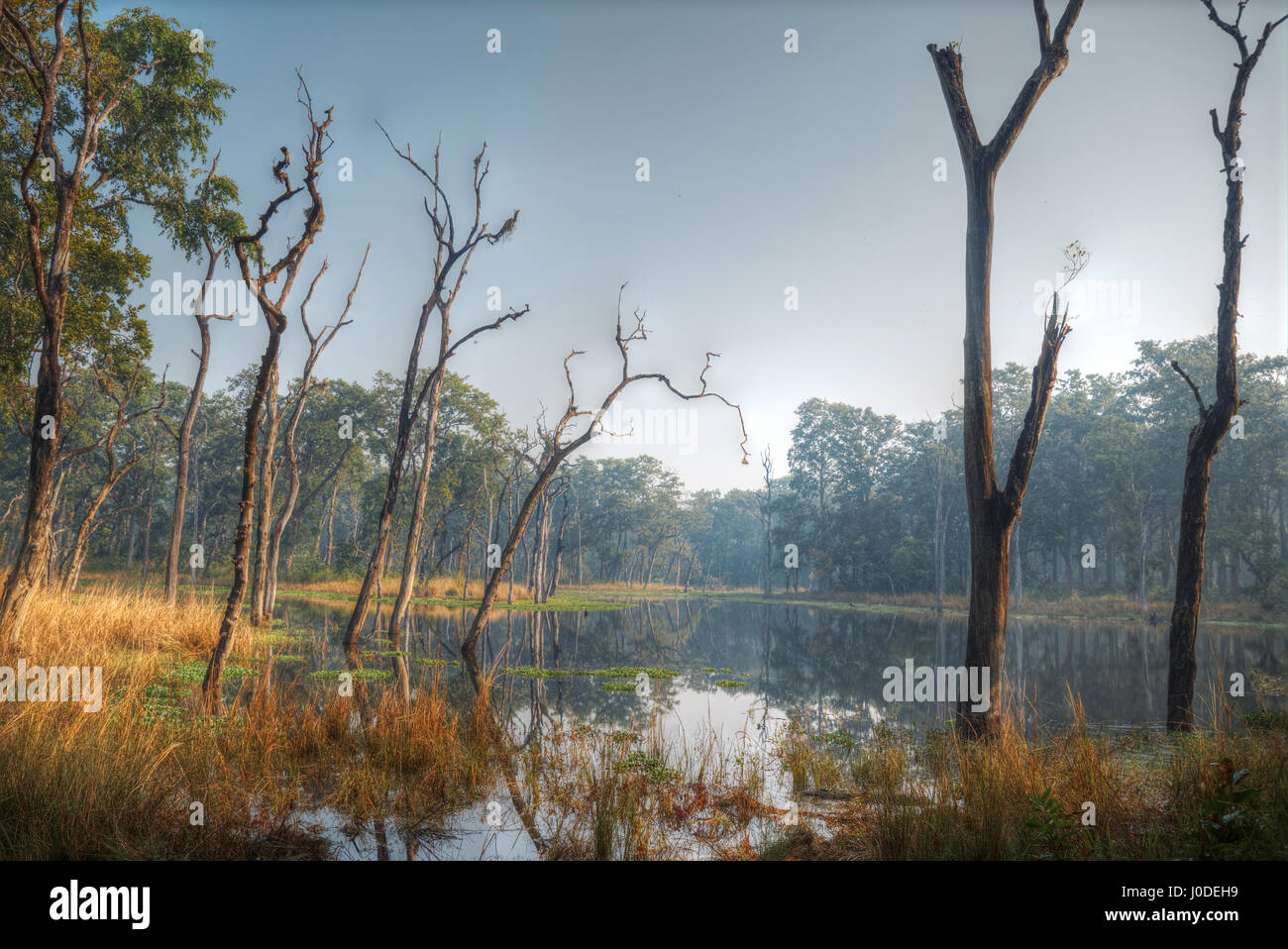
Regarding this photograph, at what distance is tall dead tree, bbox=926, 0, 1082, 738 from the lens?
5.93 metres

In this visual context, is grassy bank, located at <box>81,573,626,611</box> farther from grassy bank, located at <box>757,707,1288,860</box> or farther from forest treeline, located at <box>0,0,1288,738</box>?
grassy bank, located at <box>757,707,1288,860</box>

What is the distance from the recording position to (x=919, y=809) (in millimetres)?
4004

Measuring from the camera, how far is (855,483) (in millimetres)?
47844

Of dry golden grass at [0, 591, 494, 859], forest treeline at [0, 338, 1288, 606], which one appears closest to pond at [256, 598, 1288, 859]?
dry golden grass at [0, 591, 494, 859]

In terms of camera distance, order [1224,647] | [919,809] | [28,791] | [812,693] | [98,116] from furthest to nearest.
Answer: [1224,647] → [812,693] → [98,116] → [919,809] → [28,791]

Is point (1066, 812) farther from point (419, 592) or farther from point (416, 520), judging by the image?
point (419, 592)

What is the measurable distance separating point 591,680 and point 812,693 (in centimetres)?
377

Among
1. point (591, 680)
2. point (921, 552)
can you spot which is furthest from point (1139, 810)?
point (921, 552)

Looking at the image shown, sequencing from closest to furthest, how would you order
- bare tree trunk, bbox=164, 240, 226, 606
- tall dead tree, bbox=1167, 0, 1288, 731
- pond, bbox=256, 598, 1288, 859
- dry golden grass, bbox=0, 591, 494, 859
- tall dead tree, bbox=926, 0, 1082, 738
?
dry golden grass, bbox=0, 591, 494, 859, pond, bbox=256, 598, 1288, 859, tall dead tree, bbox=926, 0, 1082, 738, tall dead tree, bbox=1167, 0, 1288, 731, bare tree trunk, bbox=164, 240, 226, 606

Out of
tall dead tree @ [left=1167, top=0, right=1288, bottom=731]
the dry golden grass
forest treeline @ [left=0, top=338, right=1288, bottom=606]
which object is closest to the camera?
the dry golden grass

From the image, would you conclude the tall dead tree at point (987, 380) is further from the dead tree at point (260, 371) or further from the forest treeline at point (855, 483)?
the forest treeline at point (855, 483)

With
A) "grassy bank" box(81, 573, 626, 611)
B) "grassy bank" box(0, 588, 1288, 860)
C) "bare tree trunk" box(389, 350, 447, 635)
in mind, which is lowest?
"grassy bank" box(81, 573, 626, 611)

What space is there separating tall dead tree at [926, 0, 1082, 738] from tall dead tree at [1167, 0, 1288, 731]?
2.92m
